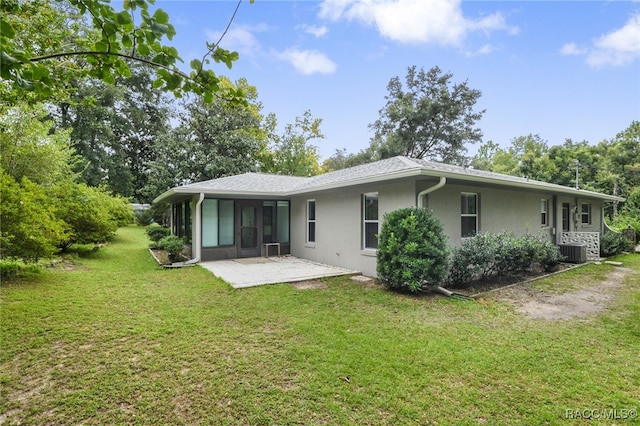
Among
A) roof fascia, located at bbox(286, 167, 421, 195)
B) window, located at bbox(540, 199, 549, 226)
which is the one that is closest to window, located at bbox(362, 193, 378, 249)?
roof fascia, located at bbox(286, 167, 421, 195)

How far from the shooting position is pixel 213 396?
2.70 metres

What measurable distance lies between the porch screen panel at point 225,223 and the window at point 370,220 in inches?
194

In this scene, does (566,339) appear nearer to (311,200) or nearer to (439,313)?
(439,313)

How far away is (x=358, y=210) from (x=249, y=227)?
4.56m

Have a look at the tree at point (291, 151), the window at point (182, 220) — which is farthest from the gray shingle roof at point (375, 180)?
the tree at point (291, 151)

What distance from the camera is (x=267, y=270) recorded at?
27.8 feet

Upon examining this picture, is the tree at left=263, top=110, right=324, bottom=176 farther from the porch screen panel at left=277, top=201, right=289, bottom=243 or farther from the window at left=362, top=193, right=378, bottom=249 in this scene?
the window at left=362, top=193, right=378, bottom=249

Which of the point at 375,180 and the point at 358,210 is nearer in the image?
the point at 375,180

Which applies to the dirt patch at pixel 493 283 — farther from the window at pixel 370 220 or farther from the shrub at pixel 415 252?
the window at pixel 370 220

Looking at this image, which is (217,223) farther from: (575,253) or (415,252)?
(575,253)


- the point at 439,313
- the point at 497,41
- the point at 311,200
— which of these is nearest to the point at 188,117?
the point at 311,200

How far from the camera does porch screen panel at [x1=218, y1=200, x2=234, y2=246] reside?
1049 cm

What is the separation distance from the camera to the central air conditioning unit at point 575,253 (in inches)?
391

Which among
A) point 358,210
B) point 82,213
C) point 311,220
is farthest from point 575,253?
point 82,213
